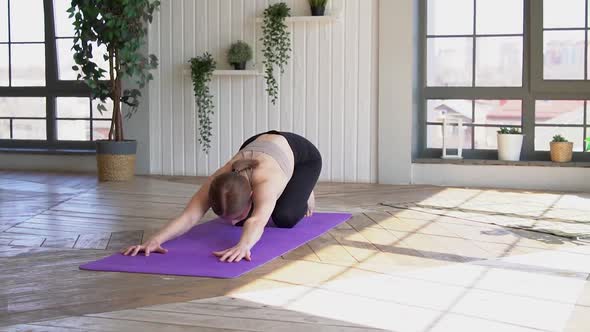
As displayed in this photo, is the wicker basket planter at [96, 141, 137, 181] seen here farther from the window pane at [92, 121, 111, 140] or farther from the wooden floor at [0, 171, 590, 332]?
the wooden floor at [0, 171, 590, 332]

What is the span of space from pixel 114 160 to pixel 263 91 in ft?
4.73

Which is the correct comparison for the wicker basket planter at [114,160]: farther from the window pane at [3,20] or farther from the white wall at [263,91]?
the window pane at [3,20]

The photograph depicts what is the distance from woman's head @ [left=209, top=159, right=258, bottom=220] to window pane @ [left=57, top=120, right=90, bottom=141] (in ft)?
15.8

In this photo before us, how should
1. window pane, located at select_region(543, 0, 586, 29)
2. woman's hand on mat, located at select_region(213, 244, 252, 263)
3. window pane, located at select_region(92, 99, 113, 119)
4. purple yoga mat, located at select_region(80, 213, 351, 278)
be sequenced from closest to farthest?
purple yoga mat, located at select_region(80, 213, 351, 278) → woman's hand on mat, located at select_region(213, 244, 252, 263) → window pane, located at select_region(543, 0, 586, 29) → window pane, located at select_region(92, 99, 113, 119)

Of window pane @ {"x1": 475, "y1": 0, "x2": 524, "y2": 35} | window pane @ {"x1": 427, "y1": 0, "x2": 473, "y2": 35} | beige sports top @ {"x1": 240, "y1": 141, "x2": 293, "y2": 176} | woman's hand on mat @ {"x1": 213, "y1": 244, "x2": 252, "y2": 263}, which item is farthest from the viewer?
window pane @ {"x1": 427, "y1": 0, "x2": 473, "y2": 35}

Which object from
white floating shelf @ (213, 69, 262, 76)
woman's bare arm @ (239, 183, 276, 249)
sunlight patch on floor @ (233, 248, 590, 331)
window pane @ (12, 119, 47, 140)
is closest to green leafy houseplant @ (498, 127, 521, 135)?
white floating shelf @ (213, 69, 262, 76)

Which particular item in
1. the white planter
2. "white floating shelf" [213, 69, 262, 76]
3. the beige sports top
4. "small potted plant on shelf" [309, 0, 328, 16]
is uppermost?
"small potted plant on shelf" [309, 0, 328, 16]

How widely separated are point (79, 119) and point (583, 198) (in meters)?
4.82

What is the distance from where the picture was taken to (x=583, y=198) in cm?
638

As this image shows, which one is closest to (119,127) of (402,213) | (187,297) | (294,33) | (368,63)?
(294,33)

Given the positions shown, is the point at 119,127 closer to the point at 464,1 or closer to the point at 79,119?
the point at 79,119

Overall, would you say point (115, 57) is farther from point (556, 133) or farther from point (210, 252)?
point (556, 133)

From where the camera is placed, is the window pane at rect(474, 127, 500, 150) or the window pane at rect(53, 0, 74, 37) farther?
the window pane at rect(53, 0, 74, 37)

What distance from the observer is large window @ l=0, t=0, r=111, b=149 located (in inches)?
329
